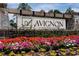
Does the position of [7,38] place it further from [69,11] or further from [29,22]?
[69,11]

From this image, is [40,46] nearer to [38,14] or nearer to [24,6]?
[38,14]

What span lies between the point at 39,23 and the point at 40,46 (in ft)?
1.50

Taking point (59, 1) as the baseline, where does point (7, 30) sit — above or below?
below

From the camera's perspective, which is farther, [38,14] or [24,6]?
[38,14]

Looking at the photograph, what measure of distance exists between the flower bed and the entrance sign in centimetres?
21

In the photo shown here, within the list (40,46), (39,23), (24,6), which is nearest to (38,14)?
(39,23)

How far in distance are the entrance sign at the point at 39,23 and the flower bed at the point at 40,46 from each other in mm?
208

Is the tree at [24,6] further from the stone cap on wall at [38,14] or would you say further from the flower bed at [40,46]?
the flower bed at [40,46]

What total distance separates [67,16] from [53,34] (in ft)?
1.43

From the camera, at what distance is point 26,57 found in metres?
4.97

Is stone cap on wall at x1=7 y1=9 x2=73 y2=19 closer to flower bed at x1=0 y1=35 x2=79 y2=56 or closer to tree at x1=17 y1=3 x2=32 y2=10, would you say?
tree at x1=17 y1=3 x2=32 y2=10

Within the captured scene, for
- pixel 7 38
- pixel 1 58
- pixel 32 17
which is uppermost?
pixel 32 17

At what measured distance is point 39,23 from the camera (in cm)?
530

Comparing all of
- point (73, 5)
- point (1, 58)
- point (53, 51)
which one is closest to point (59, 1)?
point (73, 5)
